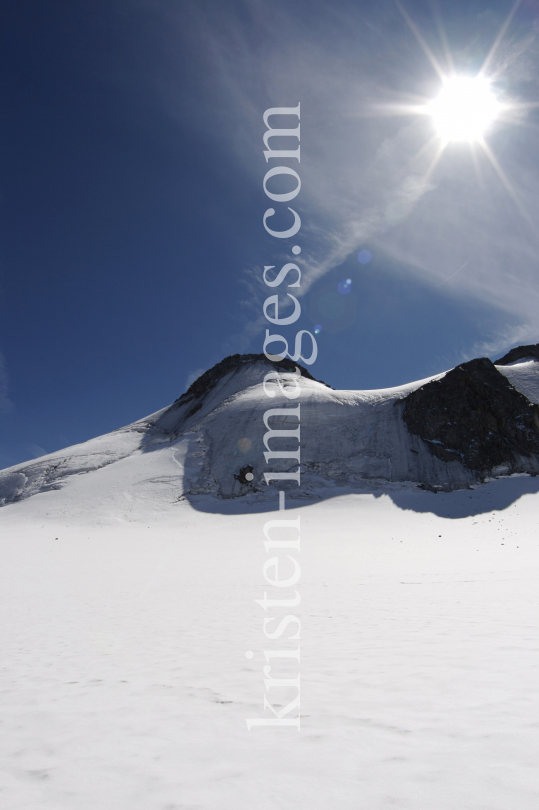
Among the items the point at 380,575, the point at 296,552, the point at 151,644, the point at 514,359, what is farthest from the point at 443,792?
the point at 514,359

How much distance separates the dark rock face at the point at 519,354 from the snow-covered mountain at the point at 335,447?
626 inches

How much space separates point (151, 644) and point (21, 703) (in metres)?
2.37

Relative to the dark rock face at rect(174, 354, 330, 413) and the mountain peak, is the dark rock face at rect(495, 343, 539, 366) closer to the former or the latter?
the mountain peak

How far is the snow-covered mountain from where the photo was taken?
115 feet

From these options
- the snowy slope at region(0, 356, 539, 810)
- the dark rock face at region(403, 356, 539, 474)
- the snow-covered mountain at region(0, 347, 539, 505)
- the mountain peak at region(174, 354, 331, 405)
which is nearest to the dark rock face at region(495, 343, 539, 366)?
the snow-covered mountain at region(0, 347, 539, 505)

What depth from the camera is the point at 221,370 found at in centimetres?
6412

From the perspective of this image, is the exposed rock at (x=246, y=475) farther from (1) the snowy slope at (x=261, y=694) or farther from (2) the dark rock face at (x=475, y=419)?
(1) the snowy slope at (x=261, y=694)

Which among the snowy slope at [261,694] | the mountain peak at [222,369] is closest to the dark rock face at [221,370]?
the mountain peak at [222,369]

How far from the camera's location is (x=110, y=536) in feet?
83.1

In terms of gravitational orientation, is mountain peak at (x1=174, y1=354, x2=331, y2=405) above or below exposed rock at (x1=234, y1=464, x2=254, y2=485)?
above

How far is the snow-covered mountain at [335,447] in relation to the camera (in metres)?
34.9

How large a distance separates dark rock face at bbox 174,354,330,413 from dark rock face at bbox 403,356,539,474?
88.3ft

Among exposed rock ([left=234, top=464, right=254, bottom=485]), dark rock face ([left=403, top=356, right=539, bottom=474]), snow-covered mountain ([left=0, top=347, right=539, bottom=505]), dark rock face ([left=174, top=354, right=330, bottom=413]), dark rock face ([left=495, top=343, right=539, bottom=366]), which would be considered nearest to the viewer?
snow-covered mountain ([left=0, top=347, right=539, bottom=505])

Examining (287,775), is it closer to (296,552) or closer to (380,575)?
(380,575)
